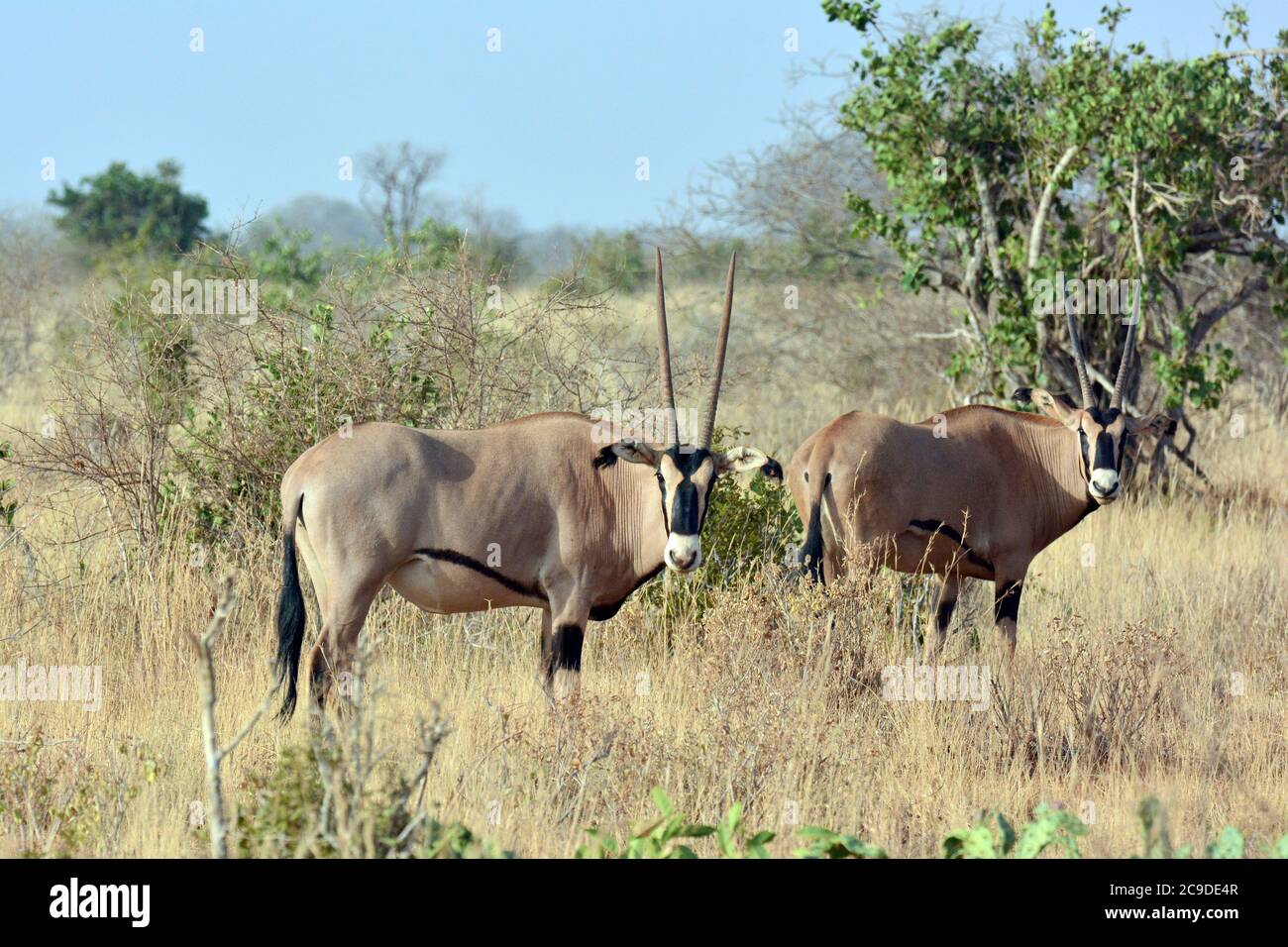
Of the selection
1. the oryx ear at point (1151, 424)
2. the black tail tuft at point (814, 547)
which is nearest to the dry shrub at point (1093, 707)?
the black tail tuft at point (814, 547)

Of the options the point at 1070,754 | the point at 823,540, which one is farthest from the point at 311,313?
the point at 1070,754

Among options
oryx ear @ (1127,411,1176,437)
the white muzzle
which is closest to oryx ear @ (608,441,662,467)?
the white muzzle

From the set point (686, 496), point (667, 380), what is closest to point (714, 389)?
point (667, 380)

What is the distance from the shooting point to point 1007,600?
7.84 metres

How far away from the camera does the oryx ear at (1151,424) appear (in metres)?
8.38

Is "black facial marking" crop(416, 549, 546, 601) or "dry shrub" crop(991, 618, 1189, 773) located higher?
"black facial marking" crop(416, 549, 546, 601)

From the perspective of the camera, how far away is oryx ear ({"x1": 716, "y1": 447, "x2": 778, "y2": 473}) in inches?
254

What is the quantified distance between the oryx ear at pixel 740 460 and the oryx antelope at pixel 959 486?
82 centimetres

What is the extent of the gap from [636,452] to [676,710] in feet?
3.73

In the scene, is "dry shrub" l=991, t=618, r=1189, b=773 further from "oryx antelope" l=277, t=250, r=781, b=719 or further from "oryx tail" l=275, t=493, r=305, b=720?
"oryx tail" l=275, t=493, r=305, b=720

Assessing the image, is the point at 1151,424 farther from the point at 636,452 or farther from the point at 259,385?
the point at 259,385

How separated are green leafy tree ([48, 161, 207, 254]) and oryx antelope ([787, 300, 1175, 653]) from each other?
2594 centimetres

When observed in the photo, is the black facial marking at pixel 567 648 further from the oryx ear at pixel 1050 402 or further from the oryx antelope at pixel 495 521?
the oryx ear at pixel 1050 402
